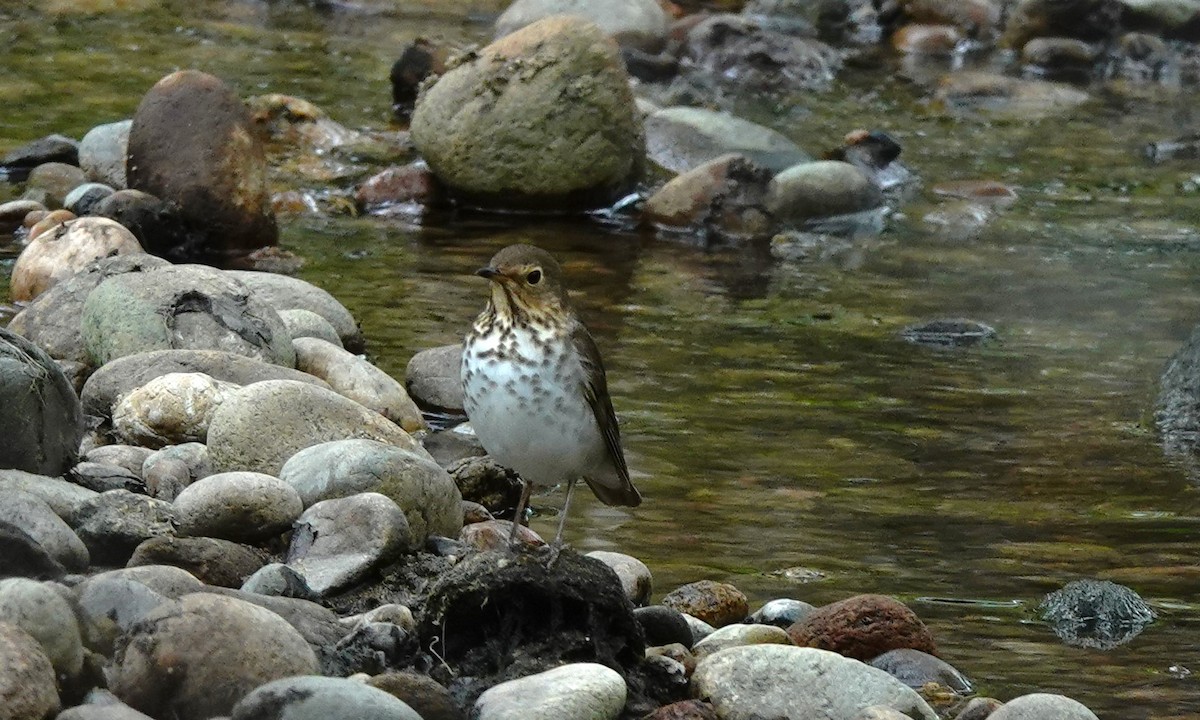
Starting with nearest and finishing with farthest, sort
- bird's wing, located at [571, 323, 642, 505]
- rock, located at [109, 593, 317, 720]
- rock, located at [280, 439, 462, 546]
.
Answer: rock, located at [109, 593, 317, 720] → bird's wing, located at [571, 323, 642, 505] → rock, located at [280, 439, 462, 546]

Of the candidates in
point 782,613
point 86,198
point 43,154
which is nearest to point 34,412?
point 782,613

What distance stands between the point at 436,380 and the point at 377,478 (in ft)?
10.6

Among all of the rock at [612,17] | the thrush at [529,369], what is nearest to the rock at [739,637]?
the thrush at [529,369]

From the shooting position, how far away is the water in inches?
301

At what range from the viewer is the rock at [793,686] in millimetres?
5633

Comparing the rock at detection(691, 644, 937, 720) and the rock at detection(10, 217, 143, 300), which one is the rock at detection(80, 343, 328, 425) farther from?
the rock at detection(691, 644, 937, 720)

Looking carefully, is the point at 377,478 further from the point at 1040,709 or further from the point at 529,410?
the point at 1040,709

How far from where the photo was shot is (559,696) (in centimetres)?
512

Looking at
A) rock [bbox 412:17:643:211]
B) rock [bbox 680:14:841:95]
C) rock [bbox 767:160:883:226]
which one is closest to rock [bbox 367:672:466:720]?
rock [bbox 412:17:643:211]

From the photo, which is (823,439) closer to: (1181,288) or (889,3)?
(1181,288)

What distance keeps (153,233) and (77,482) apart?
19.7ft

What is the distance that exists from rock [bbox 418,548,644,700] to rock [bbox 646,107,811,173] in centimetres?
1080

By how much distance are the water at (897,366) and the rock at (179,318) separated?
5.21ft

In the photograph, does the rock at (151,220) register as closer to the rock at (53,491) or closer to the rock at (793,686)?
the rock at (53,491)
